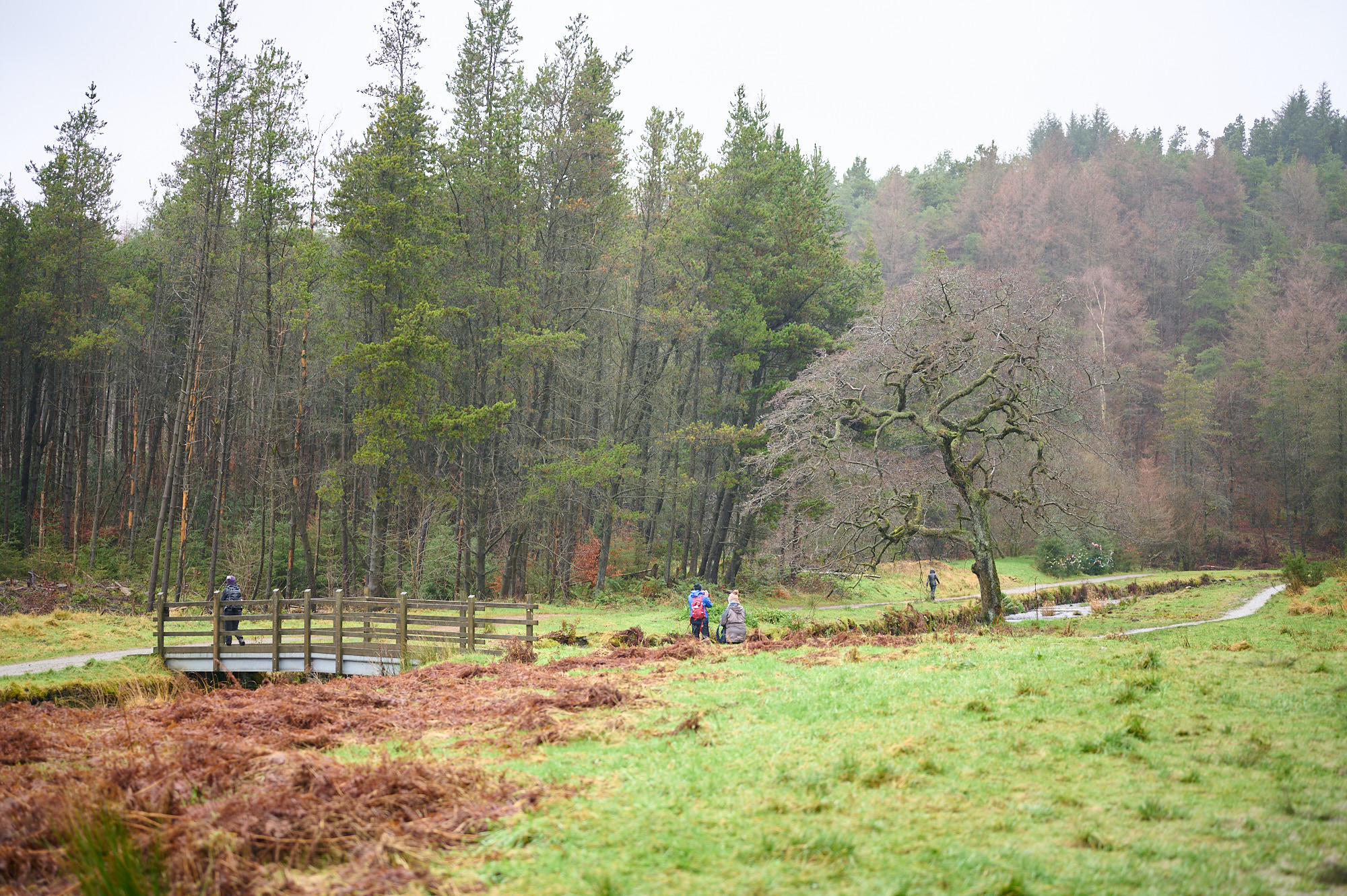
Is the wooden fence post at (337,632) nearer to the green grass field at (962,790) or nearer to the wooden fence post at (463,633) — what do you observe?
the wooden fence post at (463,633)

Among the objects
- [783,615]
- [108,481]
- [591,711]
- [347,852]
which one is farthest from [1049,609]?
[108,481]

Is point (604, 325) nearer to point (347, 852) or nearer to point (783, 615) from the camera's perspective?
point (783, 615)

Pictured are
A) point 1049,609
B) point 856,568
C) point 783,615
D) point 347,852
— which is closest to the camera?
point 347,852

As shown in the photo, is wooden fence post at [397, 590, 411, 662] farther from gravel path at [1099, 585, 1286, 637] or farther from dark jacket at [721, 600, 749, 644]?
gravel path at [1099, 585, 1286, 637]

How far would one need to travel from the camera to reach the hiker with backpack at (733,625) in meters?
16.3

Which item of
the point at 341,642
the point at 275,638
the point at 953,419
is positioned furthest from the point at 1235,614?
the point at 275,638

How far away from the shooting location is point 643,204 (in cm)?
3183

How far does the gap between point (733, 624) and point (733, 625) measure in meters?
0.02

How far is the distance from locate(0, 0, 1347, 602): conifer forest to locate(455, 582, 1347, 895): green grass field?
1026 centimetres

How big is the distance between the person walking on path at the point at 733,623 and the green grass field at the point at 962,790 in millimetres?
6272

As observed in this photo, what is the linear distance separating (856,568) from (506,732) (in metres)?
14.6

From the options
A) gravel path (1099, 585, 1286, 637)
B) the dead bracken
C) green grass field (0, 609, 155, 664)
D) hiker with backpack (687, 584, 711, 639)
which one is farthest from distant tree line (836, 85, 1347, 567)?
the dead bracken

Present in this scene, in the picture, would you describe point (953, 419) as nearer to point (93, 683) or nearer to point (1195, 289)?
point (93, 683)

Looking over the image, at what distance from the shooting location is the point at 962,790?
18.5 feet
